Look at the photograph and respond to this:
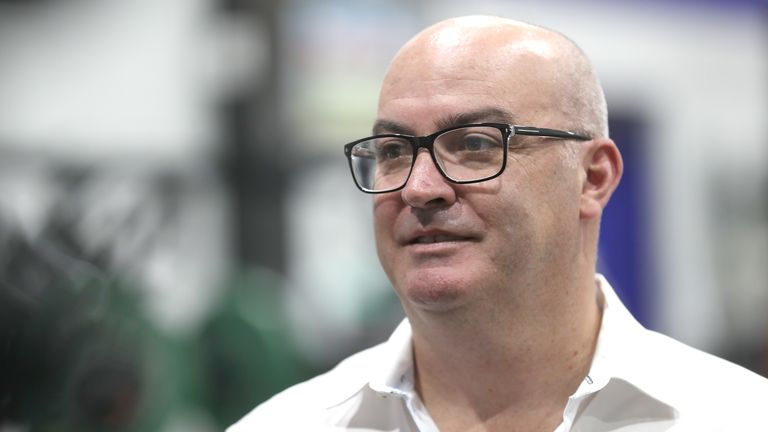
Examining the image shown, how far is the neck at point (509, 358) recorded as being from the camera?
2.10 m

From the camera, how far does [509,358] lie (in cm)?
212

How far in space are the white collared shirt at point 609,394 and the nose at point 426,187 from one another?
35 centimetres

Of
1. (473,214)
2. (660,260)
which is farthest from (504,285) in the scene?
(660,260)

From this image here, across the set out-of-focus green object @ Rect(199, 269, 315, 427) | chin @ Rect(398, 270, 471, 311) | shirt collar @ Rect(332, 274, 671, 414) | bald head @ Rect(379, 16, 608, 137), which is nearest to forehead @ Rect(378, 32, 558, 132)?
bald head @ Rect(379, 16, 608, 137)

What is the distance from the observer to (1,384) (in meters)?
3.71

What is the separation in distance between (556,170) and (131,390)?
2619 mm

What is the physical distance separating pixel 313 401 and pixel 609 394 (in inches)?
23.8

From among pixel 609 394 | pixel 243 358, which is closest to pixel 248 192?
pixel 243 358

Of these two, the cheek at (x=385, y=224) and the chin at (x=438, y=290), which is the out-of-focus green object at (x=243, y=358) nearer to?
the cheek at (x=385, y=224)

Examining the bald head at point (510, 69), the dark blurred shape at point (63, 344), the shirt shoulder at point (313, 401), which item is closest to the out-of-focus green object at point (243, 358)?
the dark blurred shape at point (63, 344)

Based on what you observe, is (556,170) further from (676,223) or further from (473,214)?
(676,223)

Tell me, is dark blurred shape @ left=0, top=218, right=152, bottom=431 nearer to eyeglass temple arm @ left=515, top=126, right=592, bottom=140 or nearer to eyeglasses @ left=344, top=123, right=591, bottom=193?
eyeglasses @ left=344, top=123, right=591, bottom=193

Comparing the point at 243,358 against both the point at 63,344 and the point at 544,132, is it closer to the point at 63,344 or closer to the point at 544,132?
the point at 63,344

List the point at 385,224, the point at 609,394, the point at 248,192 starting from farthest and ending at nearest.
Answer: the point at 248,192, the point at 385,224, the point at 609,394
